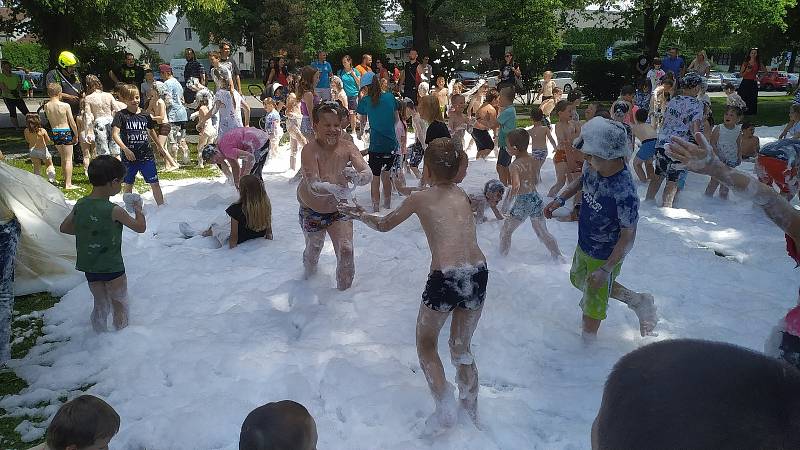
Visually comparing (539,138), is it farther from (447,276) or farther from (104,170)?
(104,170)

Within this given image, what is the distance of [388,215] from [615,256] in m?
1.64

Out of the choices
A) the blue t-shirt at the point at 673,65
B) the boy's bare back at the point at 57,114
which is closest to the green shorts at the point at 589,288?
the boy's bare back at the point at 57,114

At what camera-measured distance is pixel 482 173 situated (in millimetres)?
10711

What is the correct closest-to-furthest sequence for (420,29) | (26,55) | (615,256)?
(615,256) → (420,29) → (26,55)

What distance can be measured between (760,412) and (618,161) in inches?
131

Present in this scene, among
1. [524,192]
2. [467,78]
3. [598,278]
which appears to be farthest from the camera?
[467,78]

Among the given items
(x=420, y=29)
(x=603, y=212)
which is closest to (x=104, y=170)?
(x=603, y=212)

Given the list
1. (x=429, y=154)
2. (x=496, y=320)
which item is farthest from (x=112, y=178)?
(x=496, y=320)

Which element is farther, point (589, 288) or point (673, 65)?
point (673, 65)

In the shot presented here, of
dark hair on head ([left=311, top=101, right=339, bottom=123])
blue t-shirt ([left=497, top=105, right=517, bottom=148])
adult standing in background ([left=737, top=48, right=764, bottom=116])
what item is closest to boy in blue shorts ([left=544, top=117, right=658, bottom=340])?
dark hair on head ([left=311, top=101, right=339, bottom=123])

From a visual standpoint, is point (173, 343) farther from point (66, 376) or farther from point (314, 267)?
point (314, 267)

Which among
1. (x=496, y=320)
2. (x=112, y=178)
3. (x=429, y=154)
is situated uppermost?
(x=429, y=154)

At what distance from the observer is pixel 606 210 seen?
4.05 m

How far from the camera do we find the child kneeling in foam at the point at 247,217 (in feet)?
22.3
